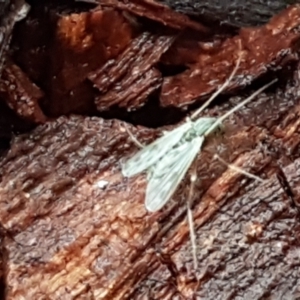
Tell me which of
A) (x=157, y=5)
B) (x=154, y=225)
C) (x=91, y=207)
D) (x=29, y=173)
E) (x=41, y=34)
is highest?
(x=41, y=34)

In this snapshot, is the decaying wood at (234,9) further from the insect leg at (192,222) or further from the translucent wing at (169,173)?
the insect leg at (192,222)

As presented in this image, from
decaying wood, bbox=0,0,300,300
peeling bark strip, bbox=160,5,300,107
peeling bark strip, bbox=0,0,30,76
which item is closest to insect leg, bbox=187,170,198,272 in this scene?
decaying wood, bbox=0,0,300,300

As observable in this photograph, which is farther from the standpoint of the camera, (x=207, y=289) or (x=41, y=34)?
(x=41, y=34)

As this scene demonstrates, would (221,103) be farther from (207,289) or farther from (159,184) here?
(207,289)

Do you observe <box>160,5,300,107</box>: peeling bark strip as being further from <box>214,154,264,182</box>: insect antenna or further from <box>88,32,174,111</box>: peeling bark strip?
<box>214,154,264,182</box>: insect antenna

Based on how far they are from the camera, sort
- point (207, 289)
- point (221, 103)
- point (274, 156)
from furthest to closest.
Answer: point (221, 103), point (274, 156), point (207, 289)

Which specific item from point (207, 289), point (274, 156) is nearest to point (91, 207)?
point (207, 289)

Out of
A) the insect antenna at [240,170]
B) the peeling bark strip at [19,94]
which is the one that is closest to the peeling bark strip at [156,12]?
the peeling bark strip at [19,94]
